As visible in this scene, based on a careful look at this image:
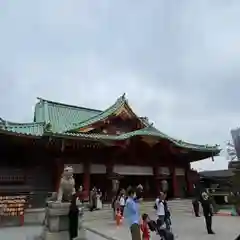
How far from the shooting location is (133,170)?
922 inches

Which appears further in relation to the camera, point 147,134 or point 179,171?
point 179,171

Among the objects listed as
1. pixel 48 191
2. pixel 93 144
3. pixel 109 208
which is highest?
pixel 93 144

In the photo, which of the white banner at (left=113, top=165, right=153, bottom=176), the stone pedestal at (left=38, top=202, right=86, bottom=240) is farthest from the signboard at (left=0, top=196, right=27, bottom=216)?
the white banner at (left=113, top=165, right=153, bottom=176)

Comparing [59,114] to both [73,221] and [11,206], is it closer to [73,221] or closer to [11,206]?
[11,206]

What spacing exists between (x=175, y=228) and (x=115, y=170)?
10408 mm

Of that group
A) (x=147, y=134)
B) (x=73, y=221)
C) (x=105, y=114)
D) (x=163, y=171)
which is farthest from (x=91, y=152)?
(x=73, y=221)

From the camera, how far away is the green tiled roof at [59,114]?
24062mm

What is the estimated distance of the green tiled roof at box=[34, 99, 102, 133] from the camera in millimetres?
24062

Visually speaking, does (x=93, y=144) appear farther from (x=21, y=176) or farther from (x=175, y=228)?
(x=175, y=228)

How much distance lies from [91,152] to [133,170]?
4030mm

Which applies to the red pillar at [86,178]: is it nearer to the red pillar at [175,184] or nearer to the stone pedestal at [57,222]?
the red pillar at [175,184]

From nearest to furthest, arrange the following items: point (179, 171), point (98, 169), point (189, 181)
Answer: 1. point (98, 169)
2. point (179, 171)
3. point (189, 181)

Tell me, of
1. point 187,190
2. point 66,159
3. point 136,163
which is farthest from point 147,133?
point 187,190

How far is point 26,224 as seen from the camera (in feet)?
46.8
